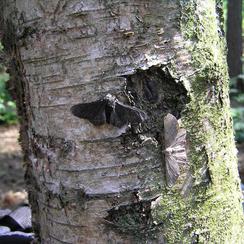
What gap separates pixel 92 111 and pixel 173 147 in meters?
0.19

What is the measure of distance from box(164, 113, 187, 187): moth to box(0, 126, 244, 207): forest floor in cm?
404

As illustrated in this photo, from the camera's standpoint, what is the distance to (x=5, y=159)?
6.49 meters

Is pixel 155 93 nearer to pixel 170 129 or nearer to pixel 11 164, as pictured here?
pixel 170 129

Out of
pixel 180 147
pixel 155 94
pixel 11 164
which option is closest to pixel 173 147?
pixel 180 147

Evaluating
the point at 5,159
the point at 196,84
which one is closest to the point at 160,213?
the point at 196,84

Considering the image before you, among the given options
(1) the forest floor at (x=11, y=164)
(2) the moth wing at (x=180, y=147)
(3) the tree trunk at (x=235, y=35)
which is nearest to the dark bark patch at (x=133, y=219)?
(2) the moth wing at (x=180, y=147)

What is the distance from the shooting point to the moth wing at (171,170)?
1025 millimetres

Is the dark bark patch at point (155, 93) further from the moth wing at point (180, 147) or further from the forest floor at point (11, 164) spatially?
the forest floor at point (11, 164)

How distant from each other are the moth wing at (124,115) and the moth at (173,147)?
0.20 feet

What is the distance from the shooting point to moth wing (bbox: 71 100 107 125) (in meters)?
0.98

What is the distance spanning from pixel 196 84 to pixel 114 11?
0.77 feet

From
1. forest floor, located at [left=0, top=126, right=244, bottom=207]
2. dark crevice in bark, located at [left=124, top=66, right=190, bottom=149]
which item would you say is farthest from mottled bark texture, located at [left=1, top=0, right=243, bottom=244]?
forest floor, located at [left=0, top=126, right=244, bottom=207]

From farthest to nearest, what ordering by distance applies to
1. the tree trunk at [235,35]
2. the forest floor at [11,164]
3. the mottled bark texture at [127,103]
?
1. the tree trunk at [235,35]
2. the forest floor at [11,164]
3. the mottled bark texture at [127,103]

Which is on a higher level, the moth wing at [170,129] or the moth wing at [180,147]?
the moth wing at [170,129]
